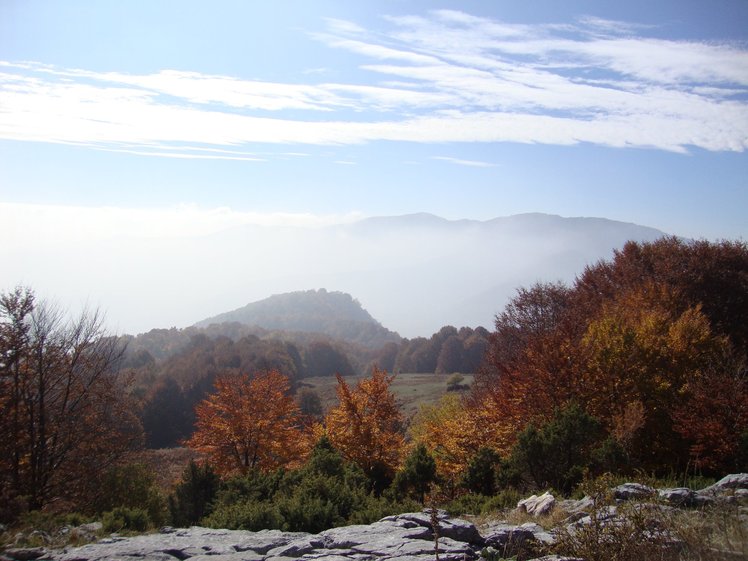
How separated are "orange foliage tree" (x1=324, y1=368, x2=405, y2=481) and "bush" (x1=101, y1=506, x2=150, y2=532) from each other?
9.98 metres

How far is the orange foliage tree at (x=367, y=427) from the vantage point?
23297 millimetres

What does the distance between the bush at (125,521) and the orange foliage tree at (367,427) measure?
9980 millimetres

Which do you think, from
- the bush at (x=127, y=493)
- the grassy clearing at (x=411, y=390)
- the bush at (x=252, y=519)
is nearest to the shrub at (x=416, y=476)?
the bush at (x=252, y=519)

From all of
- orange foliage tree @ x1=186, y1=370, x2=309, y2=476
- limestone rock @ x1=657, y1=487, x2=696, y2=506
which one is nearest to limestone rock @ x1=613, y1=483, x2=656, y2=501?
limestone rock @ x1=657, y1=487, x2=696, y2=506

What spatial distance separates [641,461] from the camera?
1762 cm

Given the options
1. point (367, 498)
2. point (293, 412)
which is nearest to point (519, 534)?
point (367, 498)

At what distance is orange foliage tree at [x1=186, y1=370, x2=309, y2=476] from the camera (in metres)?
26.5

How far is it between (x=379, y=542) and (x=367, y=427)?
16.5 meters

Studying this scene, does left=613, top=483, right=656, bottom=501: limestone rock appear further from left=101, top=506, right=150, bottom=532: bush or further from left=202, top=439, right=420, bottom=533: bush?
left=101, top=506, right=150, bottom=532: bush

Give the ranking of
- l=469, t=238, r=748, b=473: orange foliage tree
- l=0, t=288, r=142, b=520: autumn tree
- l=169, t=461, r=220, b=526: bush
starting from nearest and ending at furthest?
l=169, t=461, r=220, b=526: bush, l=469, t=238, r=748, b=473: orange foliage tree, l=0, t=288, r=142, b=520: autumn tree

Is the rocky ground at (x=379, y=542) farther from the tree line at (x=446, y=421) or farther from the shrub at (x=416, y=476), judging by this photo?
the shrub at (x=416, y=476)

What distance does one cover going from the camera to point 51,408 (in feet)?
65.6

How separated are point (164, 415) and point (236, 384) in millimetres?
44874

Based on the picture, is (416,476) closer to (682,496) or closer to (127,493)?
(682,496)
